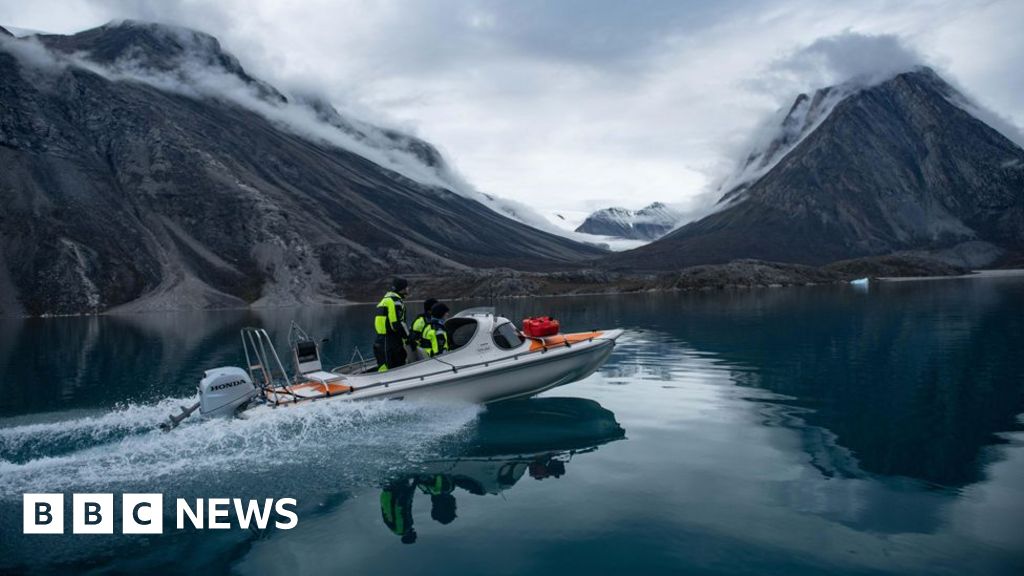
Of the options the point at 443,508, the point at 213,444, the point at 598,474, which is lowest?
the point at 443,508

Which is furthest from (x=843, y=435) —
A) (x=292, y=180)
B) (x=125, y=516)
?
(x=292, y=180)

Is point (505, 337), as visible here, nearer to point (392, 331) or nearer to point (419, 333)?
point (419, 333)

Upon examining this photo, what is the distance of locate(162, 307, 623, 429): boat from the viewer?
16109 mm

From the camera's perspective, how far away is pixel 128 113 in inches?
6225

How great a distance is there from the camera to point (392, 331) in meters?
17.6

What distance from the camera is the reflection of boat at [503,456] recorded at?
11102mm

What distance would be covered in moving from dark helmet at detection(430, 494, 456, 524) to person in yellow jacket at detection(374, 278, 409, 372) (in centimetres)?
666

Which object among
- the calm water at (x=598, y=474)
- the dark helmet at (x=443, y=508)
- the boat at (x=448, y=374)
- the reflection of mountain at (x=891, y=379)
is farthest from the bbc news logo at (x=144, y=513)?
the reflection of mountain at (x=891, y=379)

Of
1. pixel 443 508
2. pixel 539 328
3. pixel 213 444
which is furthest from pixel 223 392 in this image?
pixel 539 328

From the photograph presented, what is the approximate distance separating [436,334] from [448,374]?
1.28 m

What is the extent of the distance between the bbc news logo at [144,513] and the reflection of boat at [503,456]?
1.89 metres

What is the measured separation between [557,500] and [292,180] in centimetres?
19249

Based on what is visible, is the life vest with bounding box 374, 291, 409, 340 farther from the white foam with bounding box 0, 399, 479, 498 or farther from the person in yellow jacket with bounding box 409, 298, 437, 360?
the white foam with bounding box 0, 399, 479, 498

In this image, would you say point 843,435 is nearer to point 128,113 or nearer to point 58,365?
point 58,365
